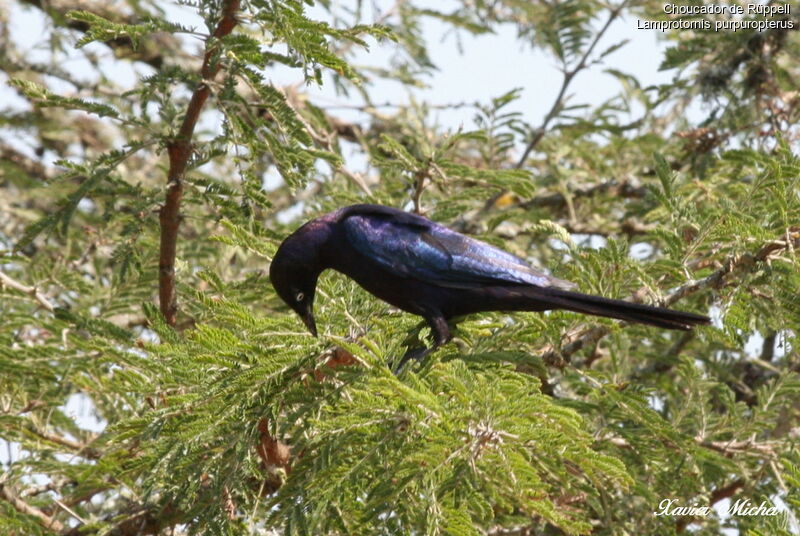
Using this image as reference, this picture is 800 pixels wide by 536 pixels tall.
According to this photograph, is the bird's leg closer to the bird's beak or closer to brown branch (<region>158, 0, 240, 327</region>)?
the bird's beak

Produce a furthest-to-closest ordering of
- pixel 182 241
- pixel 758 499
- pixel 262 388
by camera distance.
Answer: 1. pixel 182 241
2. pixel 758 499
3. pixel 262 388

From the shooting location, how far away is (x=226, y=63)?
14.0 feet

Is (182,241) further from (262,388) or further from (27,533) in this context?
(262,388)

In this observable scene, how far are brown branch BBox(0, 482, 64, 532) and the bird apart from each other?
4.65ft

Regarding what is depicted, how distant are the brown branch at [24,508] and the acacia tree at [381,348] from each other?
12 millimetres

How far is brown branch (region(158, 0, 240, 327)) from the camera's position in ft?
13.9

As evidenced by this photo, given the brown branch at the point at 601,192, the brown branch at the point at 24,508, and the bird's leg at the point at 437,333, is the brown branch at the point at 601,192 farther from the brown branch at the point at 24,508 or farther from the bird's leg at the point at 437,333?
the brown branch at the point at 24,508

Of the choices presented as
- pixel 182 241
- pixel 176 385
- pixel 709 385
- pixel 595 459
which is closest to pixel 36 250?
pixel 182 241

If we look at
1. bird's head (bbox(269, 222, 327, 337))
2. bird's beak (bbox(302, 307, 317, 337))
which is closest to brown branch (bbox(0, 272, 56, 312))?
bird's head (bbox(269, 222, 327, 337))

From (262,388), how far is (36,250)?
4464 mm

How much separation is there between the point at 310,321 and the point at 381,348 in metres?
0.64

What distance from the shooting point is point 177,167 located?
4438 millimetres

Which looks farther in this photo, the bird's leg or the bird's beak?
the bird's leg

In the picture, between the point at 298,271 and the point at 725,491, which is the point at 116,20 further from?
the point at 725,491
